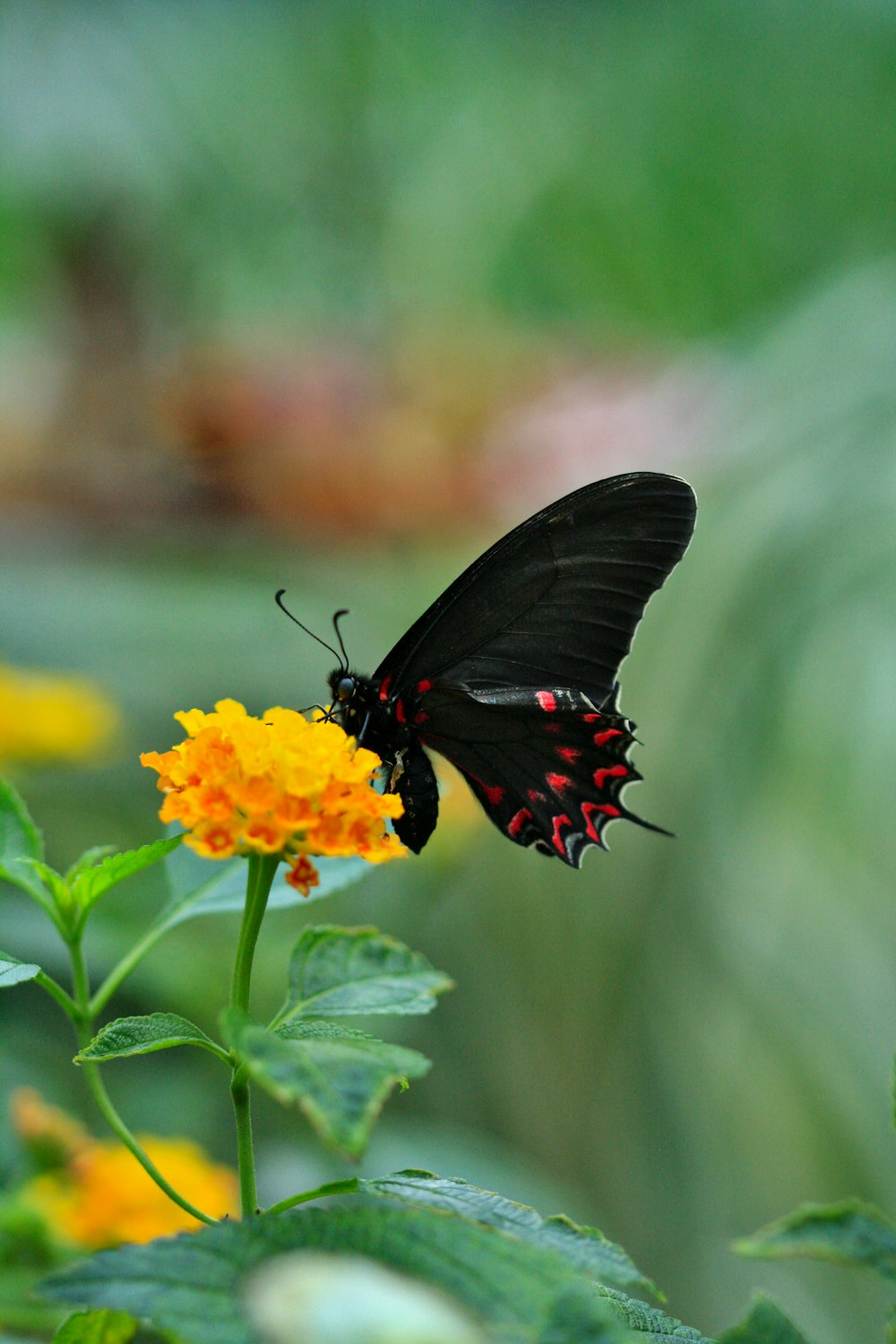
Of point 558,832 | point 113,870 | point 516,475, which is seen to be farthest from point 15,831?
point 516,475

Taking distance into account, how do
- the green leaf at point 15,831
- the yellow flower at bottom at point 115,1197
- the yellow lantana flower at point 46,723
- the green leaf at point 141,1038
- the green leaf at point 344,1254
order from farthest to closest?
the yellow lantana flower at point 46,723 < the yellow flower at bottom at point 115,1197 < the green leaf at point 15,831 < the green leaf at point 141,1038 < the green leaf at point 344,1254

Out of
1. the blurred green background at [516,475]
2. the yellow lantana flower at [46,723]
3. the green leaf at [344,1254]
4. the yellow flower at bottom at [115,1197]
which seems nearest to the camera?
the green leaf at [344,1254]

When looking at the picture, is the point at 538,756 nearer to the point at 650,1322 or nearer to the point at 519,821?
the point at 519,821

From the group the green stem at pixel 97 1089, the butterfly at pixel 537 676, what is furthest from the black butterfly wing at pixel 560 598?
the green stem at pixel 97 1089

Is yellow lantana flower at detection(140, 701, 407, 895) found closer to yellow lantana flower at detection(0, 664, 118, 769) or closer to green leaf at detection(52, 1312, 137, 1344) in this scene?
green leaf at detection(52, 1312, 137, 1344)

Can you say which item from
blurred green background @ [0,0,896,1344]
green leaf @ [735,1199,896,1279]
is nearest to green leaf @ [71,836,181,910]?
green leaf @ [735,1199,896,1279]

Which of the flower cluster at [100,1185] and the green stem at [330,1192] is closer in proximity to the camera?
the green stem at [330,1192]

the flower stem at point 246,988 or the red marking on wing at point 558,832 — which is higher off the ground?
the red marking on wing at point 558,832

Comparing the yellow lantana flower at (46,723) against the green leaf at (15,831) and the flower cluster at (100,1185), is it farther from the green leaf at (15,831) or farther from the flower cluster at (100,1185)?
the green leaf at (15,831)
